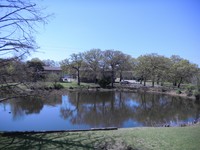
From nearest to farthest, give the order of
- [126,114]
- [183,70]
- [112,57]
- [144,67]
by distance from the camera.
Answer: [126,114], [183,70], [112,57], [144,67]

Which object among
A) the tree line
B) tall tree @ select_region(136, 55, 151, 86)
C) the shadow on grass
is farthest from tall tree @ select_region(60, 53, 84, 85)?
the shadow on grass

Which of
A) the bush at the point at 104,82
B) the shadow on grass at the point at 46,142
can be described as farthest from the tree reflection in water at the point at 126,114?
the bush at the point at 104,82

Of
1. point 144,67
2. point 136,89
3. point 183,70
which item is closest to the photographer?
point 136,89

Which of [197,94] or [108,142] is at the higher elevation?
[108,142]

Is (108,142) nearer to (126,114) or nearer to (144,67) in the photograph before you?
(126,114)

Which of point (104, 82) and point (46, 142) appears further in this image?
point (104, 82)

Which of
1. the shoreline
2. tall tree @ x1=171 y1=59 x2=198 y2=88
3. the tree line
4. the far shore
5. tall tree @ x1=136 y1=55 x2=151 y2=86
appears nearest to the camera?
the far shore

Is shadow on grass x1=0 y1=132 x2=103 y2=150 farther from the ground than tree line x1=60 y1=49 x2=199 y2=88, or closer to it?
closer to it

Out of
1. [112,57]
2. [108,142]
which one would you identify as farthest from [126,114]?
[112,57]

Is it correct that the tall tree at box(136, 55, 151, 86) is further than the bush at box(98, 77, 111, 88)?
Yes

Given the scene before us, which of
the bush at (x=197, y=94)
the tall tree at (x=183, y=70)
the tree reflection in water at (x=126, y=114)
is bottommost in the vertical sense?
the tree reflection in water at (x=126, y=114)

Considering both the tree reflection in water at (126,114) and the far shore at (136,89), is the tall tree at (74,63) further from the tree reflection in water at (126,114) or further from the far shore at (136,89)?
the tree reflection in water at (126,114)

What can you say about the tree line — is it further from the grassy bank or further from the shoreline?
the grassy bank

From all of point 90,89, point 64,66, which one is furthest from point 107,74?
point 64,66
